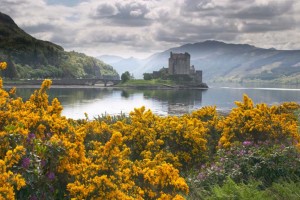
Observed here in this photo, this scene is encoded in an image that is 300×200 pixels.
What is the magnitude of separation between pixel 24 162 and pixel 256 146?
10.4m

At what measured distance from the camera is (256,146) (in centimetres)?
1502

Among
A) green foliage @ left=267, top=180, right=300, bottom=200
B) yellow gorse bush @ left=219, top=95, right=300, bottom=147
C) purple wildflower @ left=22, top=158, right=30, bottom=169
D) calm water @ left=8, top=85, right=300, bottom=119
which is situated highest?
purple wildflower @ left=22, top=158, right=30, bottom=169

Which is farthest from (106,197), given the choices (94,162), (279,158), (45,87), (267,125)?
(267,125)

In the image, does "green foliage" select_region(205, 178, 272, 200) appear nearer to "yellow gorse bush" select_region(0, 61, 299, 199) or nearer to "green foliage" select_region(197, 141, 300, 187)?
"green foliage" select_region(197, 141, 300, 187)

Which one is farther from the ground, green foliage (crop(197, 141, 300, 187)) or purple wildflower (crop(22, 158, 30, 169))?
purple wildflower (crop(22, 158, 30, 169))

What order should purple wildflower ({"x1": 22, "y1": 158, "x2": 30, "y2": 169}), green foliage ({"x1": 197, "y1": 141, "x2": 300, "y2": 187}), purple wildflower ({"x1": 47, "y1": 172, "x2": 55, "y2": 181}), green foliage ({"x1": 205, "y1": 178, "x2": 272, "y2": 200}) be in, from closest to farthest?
purple wildflower ({"x1": 22, "y1": 158, "x2": 30, "y2": 169}) → purple wildflower ({"x1": 47, "y1": 172, "x2": 55, "y2": 181}) → green foliage ({"x1": 205, "y1": 178, "x2": 272, "y2": 200}) → green foliage ({"x1": 197, "y1": 141, "x2": 300, "y2": 187})

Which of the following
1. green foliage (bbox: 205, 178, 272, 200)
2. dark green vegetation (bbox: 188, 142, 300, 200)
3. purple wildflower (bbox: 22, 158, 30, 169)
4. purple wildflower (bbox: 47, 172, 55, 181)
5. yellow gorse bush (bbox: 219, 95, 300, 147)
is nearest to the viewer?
purple wildflower (bbox: 22, 158, 30, 169)

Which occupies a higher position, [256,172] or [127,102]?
[256,172]

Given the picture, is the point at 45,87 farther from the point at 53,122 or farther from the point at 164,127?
the point at 164,127

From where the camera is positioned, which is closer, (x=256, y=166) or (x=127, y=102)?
(x=256, y=166)

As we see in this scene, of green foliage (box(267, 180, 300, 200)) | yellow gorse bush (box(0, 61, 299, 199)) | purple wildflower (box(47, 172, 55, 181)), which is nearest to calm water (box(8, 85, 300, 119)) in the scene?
green foliage (box(267, 180, 300, 200))

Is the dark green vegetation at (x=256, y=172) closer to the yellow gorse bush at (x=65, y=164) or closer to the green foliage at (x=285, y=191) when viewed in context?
the green foliage at (x=285, y=191)

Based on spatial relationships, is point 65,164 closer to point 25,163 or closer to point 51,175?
point 51,175

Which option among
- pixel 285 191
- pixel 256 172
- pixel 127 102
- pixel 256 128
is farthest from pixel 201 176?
pixel 127 102
